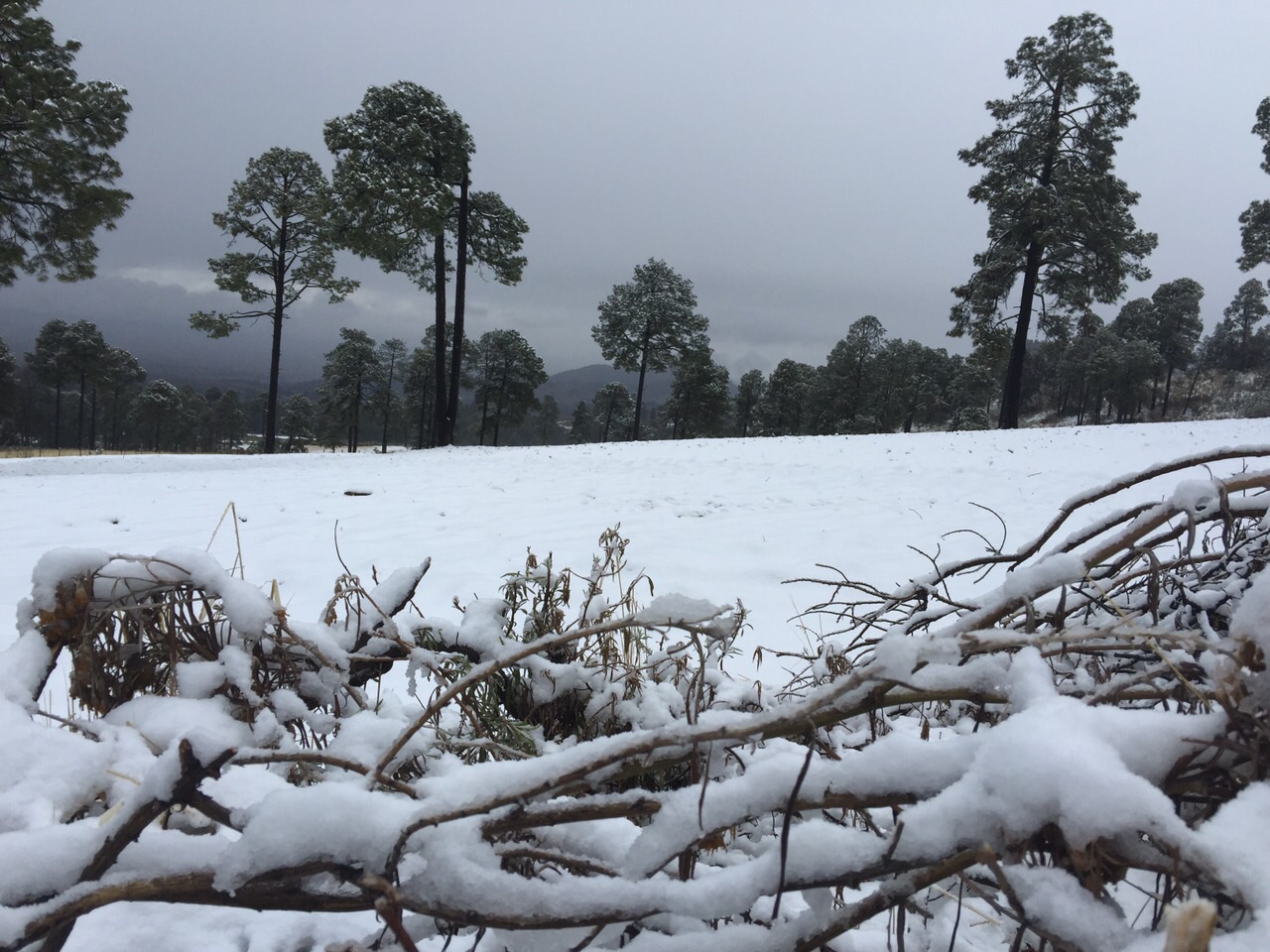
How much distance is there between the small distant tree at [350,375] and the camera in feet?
133

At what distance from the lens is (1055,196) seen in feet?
57.6

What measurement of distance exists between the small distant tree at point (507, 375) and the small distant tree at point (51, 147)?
26237 millimetres

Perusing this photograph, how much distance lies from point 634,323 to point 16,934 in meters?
33.4

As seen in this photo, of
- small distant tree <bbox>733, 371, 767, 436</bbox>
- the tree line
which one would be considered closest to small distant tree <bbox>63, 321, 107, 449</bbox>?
the tree line

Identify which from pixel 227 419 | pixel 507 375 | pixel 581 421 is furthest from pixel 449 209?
pixel 227 419

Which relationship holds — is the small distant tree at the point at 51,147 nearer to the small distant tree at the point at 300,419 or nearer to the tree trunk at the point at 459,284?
the tree trunk at the point at 459,284

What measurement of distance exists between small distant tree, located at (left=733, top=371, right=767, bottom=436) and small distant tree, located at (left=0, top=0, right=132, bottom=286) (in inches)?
1691

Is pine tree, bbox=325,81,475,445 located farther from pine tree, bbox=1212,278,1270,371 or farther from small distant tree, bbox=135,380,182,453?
pine tree, bbox=1212,278,1270,371

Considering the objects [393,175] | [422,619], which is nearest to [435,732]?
[422,619]

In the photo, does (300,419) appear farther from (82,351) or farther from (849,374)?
(849,374)

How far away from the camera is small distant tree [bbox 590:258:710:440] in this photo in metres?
32.5

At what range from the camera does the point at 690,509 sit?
6590mm

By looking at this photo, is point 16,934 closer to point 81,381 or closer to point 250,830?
point 250,830

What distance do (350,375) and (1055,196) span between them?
41259 millimetres
